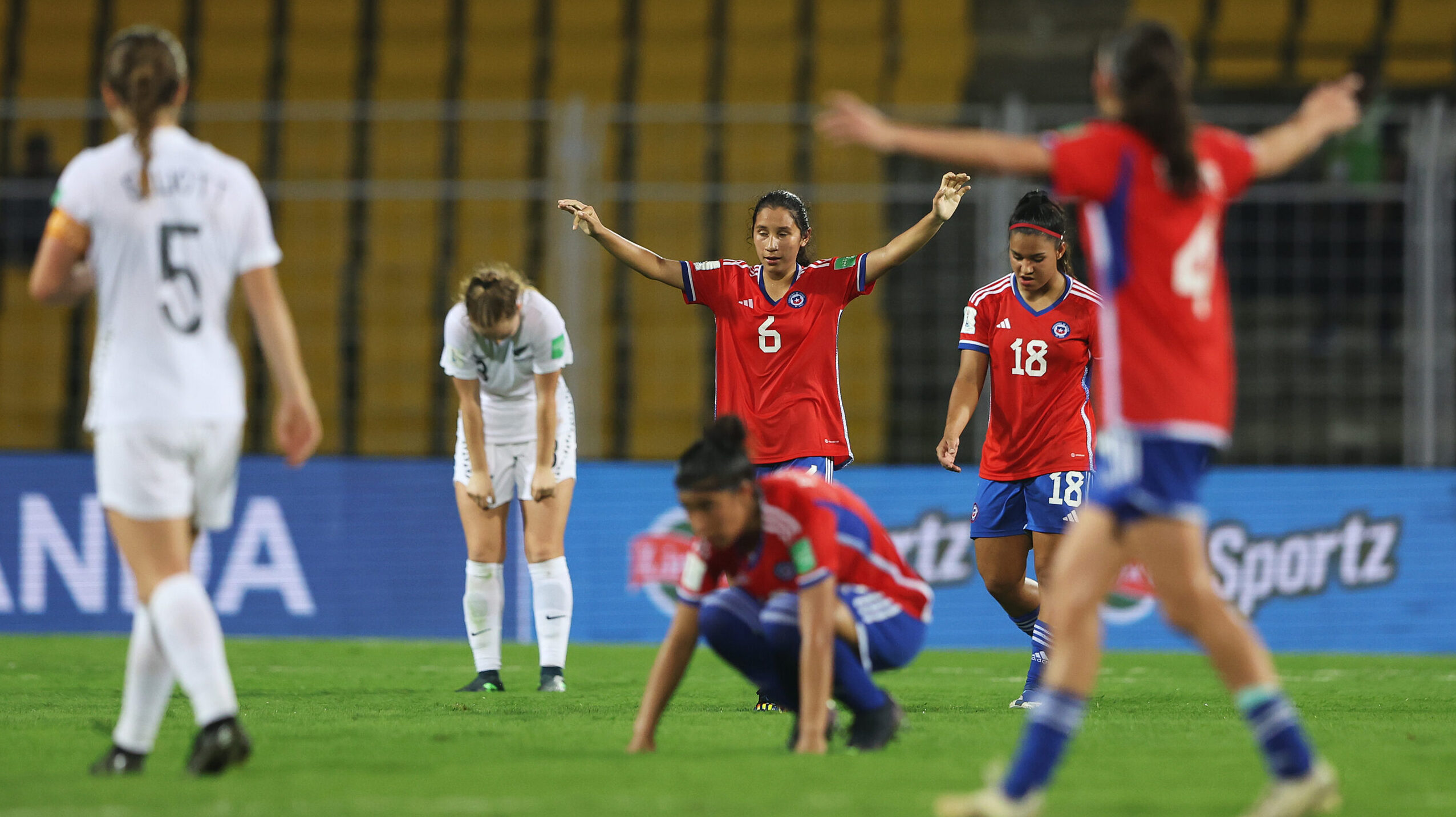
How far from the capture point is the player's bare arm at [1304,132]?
4.19 meters

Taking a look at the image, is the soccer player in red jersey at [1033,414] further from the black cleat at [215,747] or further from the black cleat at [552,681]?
the black cleat at [215,747]

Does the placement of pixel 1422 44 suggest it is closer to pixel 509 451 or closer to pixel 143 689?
pixel 509 451

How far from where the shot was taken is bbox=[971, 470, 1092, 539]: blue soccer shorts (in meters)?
7.27

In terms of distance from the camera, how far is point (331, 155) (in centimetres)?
1375

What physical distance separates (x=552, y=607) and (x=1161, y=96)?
4.69m

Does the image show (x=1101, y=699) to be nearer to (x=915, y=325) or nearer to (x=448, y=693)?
(x=448, y=693)

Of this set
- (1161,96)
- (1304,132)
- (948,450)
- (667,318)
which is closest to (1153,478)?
(1161,96)

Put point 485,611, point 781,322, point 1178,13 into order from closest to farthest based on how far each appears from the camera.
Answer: point 781,322
point 485,611
point 1178,13

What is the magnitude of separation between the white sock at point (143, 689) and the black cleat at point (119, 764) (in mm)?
17

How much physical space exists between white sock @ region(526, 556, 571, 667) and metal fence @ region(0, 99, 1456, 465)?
3527mm

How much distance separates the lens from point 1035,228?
7.14 meters

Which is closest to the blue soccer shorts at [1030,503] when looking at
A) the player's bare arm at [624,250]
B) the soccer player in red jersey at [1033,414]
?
the soccer player in red jersey at [1033,414]

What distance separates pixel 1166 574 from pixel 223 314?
256cm

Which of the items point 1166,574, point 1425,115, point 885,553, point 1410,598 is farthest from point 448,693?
point 1425,115
